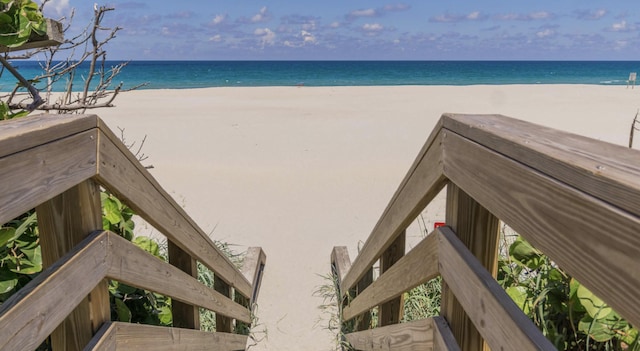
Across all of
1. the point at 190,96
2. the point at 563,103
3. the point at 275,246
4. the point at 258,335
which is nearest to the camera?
the point at 258,335

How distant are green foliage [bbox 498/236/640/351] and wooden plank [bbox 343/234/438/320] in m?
0.38

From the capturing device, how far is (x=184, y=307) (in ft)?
7.88

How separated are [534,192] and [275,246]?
520 centimetres

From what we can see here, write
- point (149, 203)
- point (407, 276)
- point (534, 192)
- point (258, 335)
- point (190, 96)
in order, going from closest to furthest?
1. point (534, 192)
2. point (149, 203)
3. point (407, 276)
4. point (258, 335)
5. point (190, 96)

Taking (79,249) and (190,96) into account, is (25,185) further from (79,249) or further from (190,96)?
(190,96)

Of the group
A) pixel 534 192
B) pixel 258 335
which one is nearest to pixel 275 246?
pixel 258 335

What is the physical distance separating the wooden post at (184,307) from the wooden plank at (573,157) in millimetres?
1519

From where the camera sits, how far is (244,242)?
605cm

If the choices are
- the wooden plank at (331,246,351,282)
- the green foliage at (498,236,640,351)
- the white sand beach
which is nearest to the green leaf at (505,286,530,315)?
the green foliage at (498,236,640,351)

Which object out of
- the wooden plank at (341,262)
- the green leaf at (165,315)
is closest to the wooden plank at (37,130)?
the green leaf at (165,315)

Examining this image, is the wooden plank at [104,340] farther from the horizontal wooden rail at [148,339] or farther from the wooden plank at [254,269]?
the wooden plank at [254,269]

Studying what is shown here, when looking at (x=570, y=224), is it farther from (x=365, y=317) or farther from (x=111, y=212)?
(x=365, y=317)

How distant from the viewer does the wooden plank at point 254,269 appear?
464cm

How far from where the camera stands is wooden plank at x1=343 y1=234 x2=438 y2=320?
1614 millimetres
